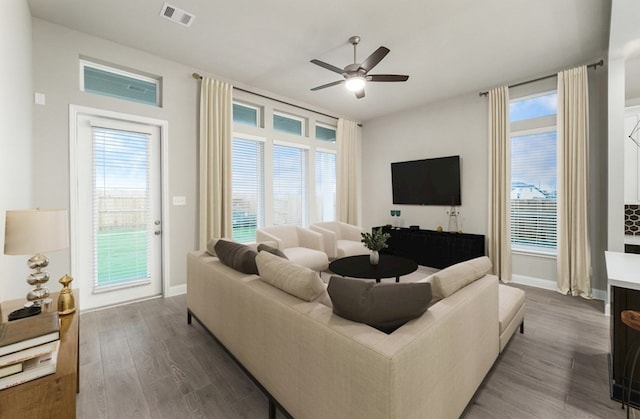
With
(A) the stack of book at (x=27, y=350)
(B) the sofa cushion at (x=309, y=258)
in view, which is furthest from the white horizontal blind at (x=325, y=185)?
(A) the stack of book at (x=27, y=350)

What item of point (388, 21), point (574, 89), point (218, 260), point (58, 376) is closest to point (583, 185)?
point (574, 89)

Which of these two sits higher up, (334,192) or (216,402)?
(334,192)

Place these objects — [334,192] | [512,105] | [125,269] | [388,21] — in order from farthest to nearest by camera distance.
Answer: [334,192] < [512,105] < [125,269] < [388,21]

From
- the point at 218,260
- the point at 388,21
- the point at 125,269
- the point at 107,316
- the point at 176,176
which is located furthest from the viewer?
the point at 176,176

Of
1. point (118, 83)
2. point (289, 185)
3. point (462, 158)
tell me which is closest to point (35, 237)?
point (118, 83)

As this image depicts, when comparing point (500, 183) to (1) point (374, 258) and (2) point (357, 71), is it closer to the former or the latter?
(1) point (374, 258)

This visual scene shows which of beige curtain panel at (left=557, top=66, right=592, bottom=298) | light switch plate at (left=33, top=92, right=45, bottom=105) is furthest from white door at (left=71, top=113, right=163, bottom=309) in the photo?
beige curtain panel at (left=557, top=66, right=592, bottom=298)

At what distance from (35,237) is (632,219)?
17.8 feet

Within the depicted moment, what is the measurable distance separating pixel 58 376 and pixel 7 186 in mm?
1584

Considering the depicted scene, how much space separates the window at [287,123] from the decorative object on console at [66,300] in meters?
3.90

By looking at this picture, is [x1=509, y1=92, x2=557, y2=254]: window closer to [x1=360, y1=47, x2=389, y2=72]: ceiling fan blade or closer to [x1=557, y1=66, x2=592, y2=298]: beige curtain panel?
[x1=557, y1=66, x2=592, y2=298]: beige curtain panel

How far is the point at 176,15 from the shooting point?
276 centimetres

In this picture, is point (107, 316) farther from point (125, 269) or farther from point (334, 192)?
point (334, 192)

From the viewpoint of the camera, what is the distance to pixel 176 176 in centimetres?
373
